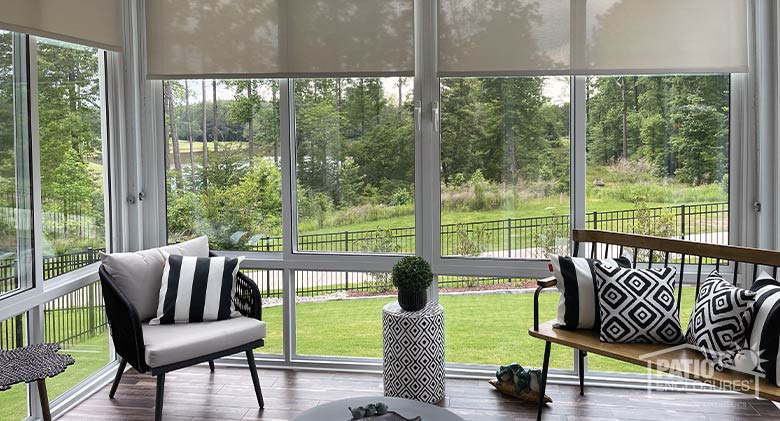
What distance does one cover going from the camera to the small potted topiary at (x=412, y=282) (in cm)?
376

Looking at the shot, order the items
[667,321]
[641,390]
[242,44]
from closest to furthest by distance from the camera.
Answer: [667,321], [641,390], [242,44]

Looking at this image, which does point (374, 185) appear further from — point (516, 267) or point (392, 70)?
point (516, 267)

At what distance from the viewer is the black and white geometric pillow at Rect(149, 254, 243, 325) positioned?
379 centimetres

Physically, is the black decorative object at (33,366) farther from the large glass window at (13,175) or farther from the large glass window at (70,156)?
the large glass window at (70,156)

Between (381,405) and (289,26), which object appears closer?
(381,405)

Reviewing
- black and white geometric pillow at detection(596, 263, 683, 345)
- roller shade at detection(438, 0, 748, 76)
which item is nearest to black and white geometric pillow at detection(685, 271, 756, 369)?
black and white geometric pillow at detection(596, 263, 683, 345)

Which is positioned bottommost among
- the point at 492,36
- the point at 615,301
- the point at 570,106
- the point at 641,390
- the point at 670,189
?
the point at 641,390

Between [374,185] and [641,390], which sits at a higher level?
[374,185]

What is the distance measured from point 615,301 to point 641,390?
0.91 meters

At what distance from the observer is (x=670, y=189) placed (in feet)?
13.1

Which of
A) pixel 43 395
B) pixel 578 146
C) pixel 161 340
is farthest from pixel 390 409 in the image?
pixel 578 146

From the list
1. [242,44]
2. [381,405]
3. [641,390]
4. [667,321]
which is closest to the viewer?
[381,405]

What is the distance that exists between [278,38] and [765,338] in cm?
299

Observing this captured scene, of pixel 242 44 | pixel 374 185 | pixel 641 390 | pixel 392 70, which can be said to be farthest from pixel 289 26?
pixel 641 390
